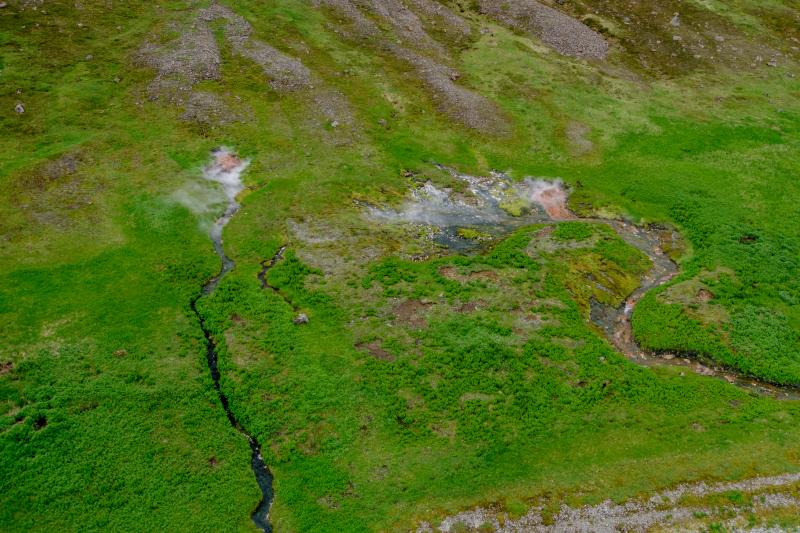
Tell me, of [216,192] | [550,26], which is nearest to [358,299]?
[216,192]

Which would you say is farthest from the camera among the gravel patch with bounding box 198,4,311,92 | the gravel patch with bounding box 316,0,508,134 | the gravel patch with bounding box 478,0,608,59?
the gravel patch with bounding box 478,0,608,59

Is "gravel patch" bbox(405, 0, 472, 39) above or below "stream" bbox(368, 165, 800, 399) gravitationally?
above

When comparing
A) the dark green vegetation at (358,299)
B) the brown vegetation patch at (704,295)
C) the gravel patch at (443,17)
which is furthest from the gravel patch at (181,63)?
the brown vegetation patch at (704,295)

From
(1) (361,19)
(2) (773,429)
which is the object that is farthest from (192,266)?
(1) (361,19)

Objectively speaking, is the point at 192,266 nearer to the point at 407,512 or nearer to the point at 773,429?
the point at 407,512

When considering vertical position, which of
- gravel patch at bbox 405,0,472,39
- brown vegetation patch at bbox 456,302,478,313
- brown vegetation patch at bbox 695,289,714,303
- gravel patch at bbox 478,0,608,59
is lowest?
brown vegetation patch at bbox 456,302,478,313

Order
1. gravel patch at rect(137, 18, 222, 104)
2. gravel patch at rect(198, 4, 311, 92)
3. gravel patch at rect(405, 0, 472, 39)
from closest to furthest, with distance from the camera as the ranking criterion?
gravel patch at rect(137, 18, 222, 104), gravel patch at rect(198, 4, 311, 92), gravel patch at rect(405, 0, 472, 39)

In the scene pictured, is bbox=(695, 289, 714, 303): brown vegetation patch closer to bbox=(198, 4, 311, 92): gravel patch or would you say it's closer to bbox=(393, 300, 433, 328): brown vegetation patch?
bbox=(393, 300, 433, 328): brown vegetation patch

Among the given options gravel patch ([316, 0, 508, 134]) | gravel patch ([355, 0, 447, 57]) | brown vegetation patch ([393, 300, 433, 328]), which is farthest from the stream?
gravel patch ([355, 0, 447, 57])
